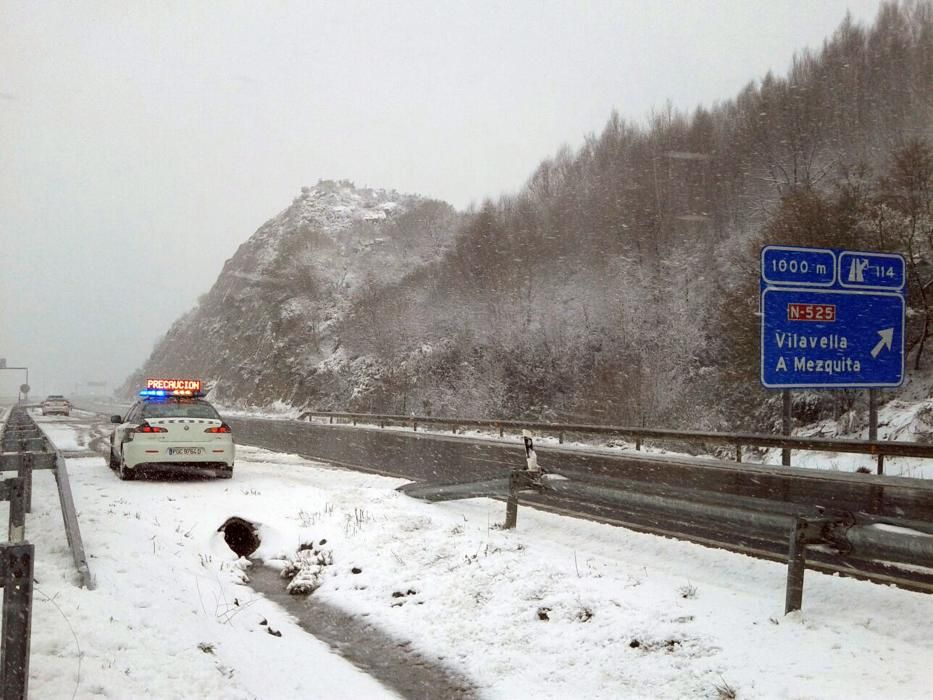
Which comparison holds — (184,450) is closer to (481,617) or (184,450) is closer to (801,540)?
(481,617)

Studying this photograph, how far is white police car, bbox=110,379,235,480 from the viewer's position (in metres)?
14.0

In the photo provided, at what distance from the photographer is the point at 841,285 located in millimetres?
12008

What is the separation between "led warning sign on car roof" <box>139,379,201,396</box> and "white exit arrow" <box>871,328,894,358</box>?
1273cm

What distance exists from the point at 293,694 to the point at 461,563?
Answer: 272cm

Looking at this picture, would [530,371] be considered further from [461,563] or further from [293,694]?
[293,694]

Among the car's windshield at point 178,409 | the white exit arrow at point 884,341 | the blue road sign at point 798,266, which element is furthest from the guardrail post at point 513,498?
the car's windshield at point 178,409

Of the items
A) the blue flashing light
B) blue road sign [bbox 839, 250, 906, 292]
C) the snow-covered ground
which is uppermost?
blue road sign [bbox 839, 250, 906, 292]

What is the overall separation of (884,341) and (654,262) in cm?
3264

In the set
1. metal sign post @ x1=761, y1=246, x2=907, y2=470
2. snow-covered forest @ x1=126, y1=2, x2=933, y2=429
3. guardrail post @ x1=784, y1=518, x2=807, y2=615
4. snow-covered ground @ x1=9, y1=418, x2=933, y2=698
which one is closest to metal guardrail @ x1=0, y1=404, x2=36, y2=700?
snow-covered ground @ x1=9, y1=418, x2=933, y2=698

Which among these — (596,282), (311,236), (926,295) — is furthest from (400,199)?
(926,295)

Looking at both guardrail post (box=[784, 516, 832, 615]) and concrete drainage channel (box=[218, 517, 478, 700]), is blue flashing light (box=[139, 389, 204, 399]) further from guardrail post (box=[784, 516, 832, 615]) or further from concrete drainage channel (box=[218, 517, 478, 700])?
guardrail post (box=[784, 516, 832, 615])

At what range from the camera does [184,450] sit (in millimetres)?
14180

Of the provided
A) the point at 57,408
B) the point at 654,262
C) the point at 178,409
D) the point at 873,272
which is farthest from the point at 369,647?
the point at 57,408

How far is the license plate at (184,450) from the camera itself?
1409 centimetres
